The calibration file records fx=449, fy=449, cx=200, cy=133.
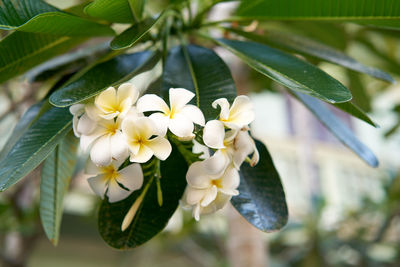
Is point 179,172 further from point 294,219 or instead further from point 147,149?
point 294,219

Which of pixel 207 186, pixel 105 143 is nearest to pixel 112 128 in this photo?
pixel 105 143

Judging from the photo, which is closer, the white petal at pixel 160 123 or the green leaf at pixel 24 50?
the white petal at pixel 160 123

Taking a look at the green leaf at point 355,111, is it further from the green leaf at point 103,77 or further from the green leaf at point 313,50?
the green leaf at point 103,77

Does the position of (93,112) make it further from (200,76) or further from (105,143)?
(200,76)

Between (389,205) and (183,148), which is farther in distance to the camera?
(389,205)

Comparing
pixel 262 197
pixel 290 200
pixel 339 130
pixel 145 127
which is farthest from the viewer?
pixel 290 200

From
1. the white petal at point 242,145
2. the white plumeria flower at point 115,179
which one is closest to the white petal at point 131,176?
the white plumeria flower at point 115,179

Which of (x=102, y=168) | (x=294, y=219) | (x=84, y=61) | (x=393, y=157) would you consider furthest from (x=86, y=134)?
(x=393, y=157)
